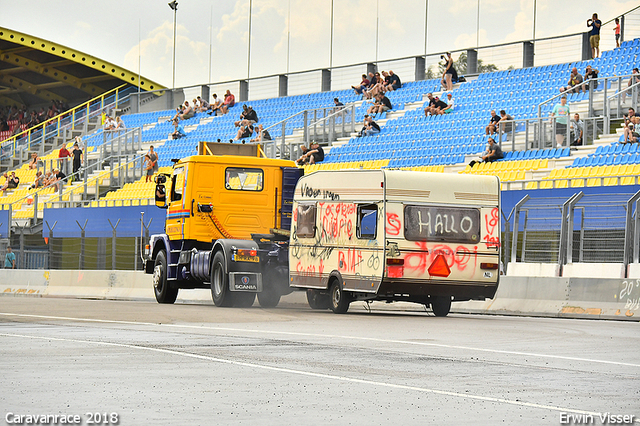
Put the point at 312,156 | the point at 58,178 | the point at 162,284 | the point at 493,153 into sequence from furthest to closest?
the point at 58,178 → the point at 312,156 → the point at 493,153 → the point at 162,284

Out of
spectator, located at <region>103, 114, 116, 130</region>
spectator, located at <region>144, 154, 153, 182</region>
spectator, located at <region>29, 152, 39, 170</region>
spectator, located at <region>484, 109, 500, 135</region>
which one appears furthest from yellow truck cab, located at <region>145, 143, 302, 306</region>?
spectator, located at <region>103, 114, 116, 130</region>

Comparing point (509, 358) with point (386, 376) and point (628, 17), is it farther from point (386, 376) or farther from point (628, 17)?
point (628, 17)

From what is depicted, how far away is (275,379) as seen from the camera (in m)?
8.91

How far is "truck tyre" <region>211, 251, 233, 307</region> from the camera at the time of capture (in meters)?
21.4

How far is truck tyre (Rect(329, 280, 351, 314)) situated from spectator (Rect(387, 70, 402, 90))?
2381 centimetres

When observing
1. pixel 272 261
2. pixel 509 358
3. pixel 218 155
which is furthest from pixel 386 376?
pixel 218 155

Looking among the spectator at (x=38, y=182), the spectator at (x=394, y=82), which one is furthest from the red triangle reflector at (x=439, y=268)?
the spectator at (x=38, y=182)

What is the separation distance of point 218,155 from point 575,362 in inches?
546

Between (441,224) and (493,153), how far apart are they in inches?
461

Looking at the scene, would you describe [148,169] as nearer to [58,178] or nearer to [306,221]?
[58,178]

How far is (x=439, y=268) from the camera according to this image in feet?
Answer: 61.0

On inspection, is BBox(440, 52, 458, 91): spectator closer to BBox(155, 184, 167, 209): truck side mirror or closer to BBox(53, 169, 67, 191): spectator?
BBox(53, 169, 67, 191): spectator

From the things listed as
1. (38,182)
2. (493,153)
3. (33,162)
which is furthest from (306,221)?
(33,162)

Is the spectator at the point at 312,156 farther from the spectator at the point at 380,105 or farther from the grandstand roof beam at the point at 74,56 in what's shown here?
the grandstand roof beam at the point at 74,56
